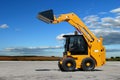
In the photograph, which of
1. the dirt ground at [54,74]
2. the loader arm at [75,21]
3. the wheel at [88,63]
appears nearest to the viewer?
the dirt ground at [54,74]

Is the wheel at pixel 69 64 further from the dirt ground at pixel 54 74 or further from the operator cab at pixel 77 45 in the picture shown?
the operator cab at pixel 77 45

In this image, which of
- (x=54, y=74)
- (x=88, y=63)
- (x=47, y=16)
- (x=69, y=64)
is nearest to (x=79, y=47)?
(x=88, y=63)

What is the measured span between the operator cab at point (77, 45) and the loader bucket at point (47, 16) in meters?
1.96

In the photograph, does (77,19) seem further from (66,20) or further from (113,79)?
(113,79)

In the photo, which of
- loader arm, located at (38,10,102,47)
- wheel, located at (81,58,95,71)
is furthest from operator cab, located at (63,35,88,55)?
wheel, located at (81,58,95,71)

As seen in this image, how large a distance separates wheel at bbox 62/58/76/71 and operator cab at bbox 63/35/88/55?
88 cm

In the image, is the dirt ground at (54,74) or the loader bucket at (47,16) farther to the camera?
the loader bucket at (47,16)

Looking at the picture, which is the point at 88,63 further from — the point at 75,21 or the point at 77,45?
the point at 75,21

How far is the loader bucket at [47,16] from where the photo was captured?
85.5 ft

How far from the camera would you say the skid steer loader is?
25750 mm

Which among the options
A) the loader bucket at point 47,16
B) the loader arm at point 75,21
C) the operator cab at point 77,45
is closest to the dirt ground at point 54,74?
the operator cab at point 77,45

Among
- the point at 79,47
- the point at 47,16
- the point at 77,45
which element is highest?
the point at 47,16

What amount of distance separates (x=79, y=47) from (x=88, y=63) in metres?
1.44

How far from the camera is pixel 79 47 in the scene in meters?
26.3
